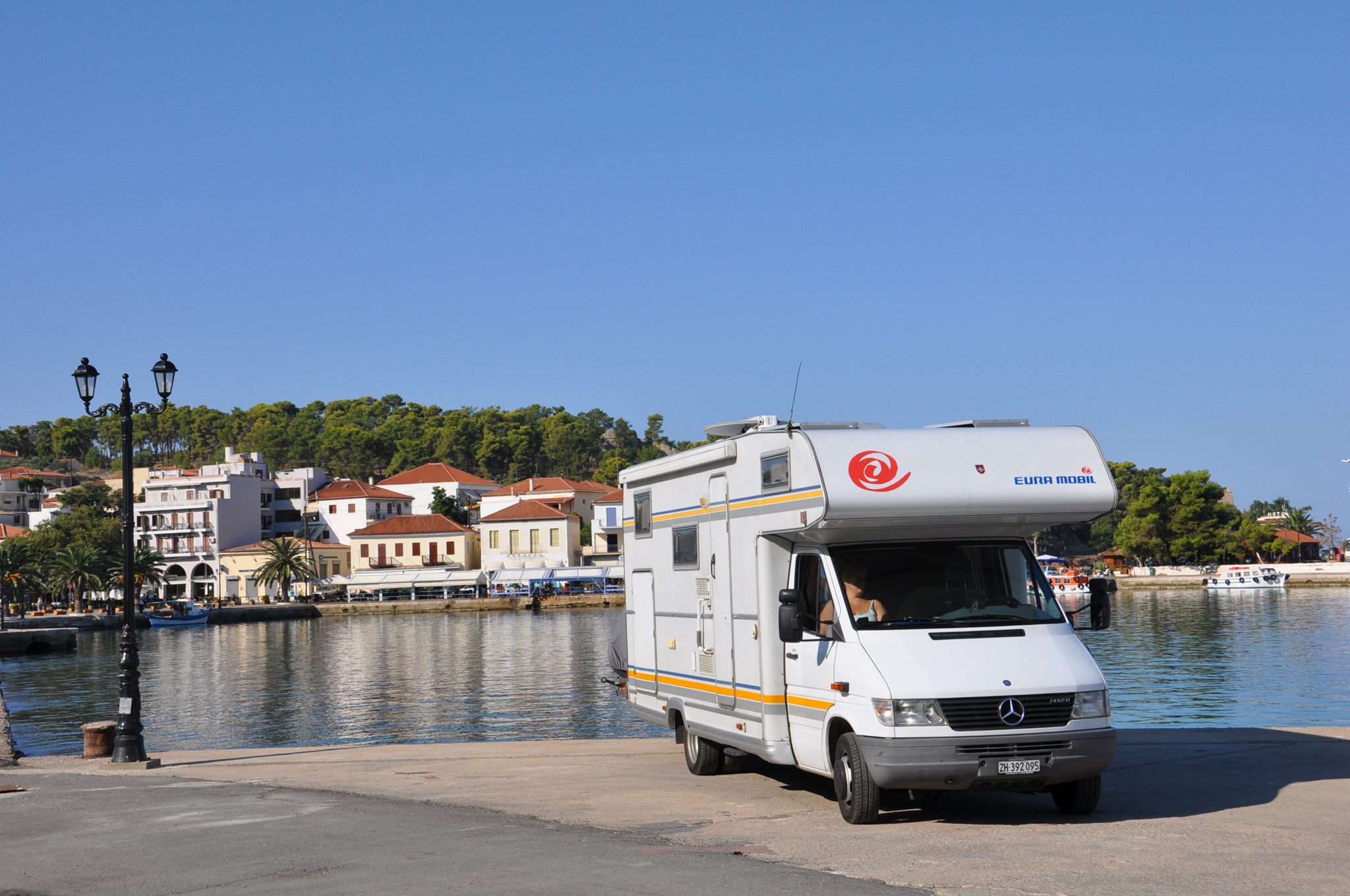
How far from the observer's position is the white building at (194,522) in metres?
129

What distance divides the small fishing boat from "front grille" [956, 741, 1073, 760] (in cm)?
10478

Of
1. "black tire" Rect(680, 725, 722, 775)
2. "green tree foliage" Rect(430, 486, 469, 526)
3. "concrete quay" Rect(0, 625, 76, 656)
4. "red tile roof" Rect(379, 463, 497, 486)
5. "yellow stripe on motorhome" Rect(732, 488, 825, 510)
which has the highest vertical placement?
"red tile roof" Rect(379, 463, 497, 486)

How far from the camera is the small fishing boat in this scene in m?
106

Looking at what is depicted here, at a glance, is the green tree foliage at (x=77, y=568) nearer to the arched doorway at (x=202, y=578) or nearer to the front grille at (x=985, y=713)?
the arched doorway at (x=202, y=578)

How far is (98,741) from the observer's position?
19.6 metres

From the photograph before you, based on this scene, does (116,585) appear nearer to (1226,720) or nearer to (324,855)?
(1226,720)

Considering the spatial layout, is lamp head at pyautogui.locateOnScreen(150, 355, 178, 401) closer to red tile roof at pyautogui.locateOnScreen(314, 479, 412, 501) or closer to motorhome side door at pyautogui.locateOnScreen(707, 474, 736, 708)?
motorhome side door at pyautogui.locateOnScreen(707, 474, 736, 708)

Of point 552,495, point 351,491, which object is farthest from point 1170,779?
point 351,491

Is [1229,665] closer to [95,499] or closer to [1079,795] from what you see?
[1079,795]

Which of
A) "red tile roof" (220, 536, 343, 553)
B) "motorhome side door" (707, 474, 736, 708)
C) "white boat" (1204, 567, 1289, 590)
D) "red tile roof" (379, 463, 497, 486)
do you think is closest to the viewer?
"motorhome side door" (707, 474, 736, 708)

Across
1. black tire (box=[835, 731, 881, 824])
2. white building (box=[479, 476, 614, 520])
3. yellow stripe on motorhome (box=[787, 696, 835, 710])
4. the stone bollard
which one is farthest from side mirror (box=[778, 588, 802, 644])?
white building (box=[479, 476, 614, 520])

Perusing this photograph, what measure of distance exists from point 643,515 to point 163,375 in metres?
8.81

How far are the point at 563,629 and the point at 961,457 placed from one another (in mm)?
70897

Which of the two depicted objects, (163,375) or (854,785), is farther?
(163,375)
